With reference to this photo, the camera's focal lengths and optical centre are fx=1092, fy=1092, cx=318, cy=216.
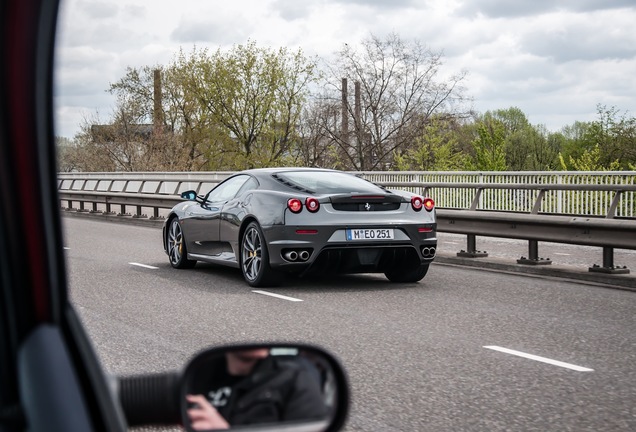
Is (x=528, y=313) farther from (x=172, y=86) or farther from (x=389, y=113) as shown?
(x=172, y=86)

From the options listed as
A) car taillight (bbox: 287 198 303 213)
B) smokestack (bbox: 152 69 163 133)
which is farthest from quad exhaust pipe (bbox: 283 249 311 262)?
smokestack (bbox: 152 69 163 133)

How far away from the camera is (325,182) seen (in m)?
11.8

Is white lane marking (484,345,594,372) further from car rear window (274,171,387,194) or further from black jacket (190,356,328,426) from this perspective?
black jacket (190,356,328,426)

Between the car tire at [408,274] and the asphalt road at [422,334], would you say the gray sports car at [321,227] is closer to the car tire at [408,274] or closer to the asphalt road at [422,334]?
the car tire at [408,274]

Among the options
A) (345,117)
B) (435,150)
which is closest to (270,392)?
(435,150)

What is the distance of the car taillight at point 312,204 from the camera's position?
11117mm

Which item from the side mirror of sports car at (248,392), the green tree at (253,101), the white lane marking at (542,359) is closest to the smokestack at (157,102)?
the green tree at (253,101)

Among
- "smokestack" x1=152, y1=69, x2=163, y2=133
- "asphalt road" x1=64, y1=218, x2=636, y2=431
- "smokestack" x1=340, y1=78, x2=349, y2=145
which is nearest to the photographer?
"asphalt road" x1=64, y1=218, x2=636, y2=431

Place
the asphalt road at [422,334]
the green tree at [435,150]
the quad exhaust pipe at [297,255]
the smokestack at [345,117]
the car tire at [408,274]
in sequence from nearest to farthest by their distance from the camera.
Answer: the asphalt road at [422,334]
the quad exhaust pipe at [297,255]
the car tire at [408,274]
the smokestack at [345,117]
the green tree at [435,150]

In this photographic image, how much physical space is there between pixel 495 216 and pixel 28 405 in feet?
42.9

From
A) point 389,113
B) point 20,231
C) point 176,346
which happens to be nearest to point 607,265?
point 176,346

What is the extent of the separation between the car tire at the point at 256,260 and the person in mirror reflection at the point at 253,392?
9.55 m

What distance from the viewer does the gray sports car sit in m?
11.1

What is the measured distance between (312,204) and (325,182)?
70cm
